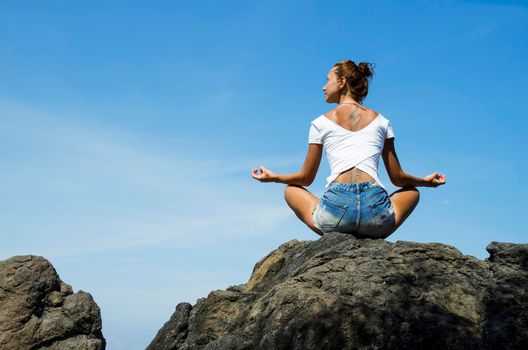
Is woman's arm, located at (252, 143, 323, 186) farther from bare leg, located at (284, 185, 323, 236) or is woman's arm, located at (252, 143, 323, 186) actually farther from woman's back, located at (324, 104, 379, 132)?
woman's back, located at (324, 104, 379, 132)

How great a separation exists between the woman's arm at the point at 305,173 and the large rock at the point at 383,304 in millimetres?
1665

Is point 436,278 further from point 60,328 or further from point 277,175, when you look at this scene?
point 60,328

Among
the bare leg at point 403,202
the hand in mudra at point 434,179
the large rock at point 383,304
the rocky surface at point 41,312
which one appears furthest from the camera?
the hand in mudra at point 434,179

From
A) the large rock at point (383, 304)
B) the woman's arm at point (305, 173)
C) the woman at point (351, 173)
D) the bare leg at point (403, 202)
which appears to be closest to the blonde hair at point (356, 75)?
the woman at point (351, 173)

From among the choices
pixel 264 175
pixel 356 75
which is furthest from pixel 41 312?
pixel 356 75

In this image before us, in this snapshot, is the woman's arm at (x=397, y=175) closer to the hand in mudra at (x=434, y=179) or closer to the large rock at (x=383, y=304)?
the hand in mudra at (x=434, y=179)

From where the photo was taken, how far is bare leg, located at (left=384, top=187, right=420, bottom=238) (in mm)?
9352

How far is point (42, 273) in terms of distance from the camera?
1029cm

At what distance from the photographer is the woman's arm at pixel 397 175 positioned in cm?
999

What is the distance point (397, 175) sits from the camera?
10086 millimetres

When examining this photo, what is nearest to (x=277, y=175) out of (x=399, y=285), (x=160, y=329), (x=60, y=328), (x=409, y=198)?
(x=409, y=198)

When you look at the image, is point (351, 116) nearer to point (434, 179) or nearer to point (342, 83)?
point (342, 83)

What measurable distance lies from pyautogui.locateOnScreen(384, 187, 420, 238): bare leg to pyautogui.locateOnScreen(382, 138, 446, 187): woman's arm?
0.35 m

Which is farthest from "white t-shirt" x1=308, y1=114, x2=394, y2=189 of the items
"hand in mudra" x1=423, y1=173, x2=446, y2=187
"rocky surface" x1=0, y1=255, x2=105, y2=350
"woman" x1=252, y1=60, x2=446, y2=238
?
"rocky surface" x1=0, y1=255, x2=105, y2=350
